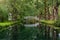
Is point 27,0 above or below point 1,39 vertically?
above

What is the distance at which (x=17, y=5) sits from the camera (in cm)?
4391

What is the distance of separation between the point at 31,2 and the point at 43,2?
390 cm

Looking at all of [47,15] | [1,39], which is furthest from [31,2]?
[1,39]

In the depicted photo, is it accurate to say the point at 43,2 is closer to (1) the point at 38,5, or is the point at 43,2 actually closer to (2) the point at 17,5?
(1) the point at 38,5

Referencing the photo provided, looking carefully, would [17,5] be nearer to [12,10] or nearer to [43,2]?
[12,10]

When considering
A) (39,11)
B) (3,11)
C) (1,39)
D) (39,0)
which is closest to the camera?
(1,39)

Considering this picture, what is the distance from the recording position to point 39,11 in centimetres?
4997

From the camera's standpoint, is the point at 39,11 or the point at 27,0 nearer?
the point at 27,0

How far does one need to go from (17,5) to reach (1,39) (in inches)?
1134

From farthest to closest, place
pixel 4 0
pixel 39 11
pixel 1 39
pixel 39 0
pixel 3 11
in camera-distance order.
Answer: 1. pixel 39 11
2. pixel 39 0
3. pixel 4 0
4. pixel 3 11
5. pixel 1 39

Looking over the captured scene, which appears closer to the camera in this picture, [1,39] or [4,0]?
[1,39]

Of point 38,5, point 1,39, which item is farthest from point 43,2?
point 1,39

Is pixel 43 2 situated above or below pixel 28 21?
above

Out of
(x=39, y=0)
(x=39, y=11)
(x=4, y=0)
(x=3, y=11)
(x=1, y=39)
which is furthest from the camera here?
(x=39, y=11)
